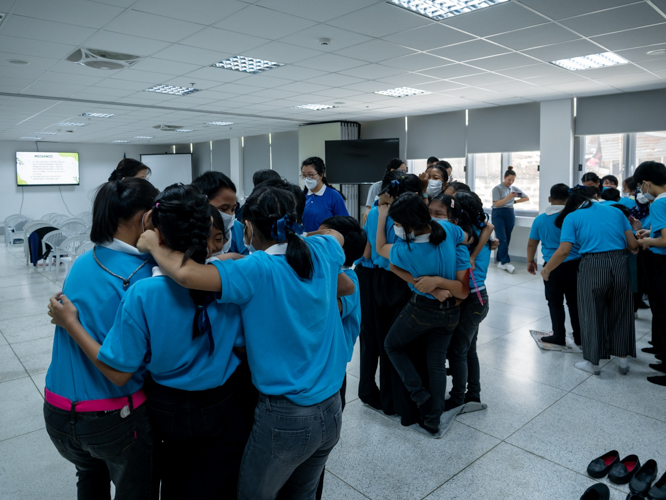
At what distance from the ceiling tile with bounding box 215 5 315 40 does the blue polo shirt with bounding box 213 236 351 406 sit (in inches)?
126

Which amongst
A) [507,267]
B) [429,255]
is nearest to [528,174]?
[507,267]

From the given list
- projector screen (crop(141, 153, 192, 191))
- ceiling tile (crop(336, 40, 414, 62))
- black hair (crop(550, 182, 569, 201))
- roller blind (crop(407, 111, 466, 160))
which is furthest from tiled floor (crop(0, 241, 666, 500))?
projector screen (crop(141, 153, 192, 191))

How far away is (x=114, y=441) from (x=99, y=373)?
7.7 inches

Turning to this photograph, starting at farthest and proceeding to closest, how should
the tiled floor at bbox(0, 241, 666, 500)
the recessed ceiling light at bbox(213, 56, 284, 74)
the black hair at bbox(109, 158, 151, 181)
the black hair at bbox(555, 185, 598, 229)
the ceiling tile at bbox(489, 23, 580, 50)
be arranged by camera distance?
1. the recessed ceiling light at bbox(213, 56, 284, 74)
2. the ceiling tile at bbox(489, 23, 580, 50)
3. the black hair at bbox(555, 185, 598, 229)
4. the black hair at bbox(109, 158, 151, 181)
5. the tiled floor at bbox(0, 241, 666, 500)

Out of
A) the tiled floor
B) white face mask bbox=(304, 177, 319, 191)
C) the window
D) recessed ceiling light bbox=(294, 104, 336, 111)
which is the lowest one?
the tiled floor

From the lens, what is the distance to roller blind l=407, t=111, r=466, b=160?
31.4 ft

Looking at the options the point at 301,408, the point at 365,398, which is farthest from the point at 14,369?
the point at 301,408

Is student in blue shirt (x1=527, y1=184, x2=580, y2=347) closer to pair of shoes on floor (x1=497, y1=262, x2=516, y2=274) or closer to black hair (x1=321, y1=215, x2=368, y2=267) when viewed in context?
black hair (x1=321, y1=215, x2=368, y2=267)

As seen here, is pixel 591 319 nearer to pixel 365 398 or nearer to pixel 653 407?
pixel 653 407

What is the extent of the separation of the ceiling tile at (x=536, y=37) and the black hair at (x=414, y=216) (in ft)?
9.74

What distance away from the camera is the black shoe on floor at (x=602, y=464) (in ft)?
7.55

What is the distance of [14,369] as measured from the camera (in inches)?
149

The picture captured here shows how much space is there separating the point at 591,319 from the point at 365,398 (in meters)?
1.83

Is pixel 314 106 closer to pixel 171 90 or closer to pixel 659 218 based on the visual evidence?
pixel 171 90
